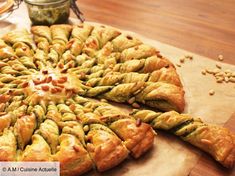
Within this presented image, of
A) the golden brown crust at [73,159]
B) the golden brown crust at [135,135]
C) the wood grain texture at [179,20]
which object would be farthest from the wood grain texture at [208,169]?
the wood grain texture at [179,20]

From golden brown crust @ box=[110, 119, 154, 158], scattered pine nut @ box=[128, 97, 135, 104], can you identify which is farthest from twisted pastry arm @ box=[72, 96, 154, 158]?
scattered pine nut @ box=[128, 97, 135, 104]

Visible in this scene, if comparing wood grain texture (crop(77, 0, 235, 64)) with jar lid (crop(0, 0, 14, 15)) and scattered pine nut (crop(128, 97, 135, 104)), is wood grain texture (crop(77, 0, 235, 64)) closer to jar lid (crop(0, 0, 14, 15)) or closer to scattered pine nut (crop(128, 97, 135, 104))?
jar lid (crop(0, 0, 14, 15))

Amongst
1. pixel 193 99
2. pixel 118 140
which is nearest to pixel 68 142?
pixel 118 140

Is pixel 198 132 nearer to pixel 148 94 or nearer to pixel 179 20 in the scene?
pixel 148 94

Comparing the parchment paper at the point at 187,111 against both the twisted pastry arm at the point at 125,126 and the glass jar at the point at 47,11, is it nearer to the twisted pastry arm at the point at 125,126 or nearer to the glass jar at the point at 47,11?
the twisted pastry arm at the point at 125,126

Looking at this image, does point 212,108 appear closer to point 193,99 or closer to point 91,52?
point 193,99

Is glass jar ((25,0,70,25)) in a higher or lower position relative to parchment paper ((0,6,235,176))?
higher
